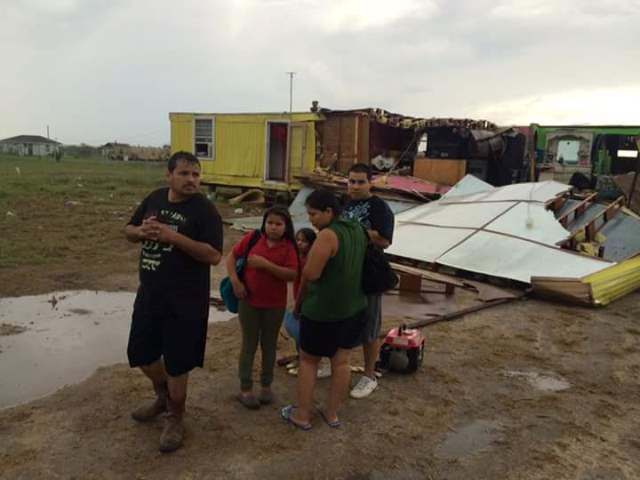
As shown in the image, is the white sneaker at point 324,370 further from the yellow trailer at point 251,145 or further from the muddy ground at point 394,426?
the yellow trailer at point 251,145

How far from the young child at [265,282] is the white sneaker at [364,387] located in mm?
743

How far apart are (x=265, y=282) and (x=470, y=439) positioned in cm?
166

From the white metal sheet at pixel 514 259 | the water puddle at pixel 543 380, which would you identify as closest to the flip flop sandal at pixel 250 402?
the water puddle at pixel 543 380

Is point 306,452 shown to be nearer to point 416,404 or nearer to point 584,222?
point 416,404

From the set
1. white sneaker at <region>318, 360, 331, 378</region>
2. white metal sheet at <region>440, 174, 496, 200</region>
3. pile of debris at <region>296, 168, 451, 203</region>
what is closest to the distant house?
pile of debris at <region>296, 168, 451, 203</region>

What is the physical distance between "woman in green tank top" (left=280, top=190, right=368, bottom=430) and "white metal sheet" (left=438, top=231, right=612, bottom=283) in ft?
15.6

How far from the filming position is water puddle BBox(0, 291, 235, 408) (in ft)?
13.7

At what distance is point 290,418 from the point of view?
3.57m

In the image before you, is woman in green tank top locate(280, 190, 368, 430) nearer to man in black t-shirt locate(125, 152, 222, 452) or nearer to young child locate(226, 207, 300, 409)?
young child locate(226, 207, 300, 409)

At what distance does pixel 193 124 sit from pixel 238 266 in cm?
1601

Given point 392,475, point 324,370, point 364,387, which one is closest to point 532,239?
point 324,370

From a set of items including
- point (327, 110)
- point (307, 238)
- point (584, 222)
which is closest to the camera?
point (307, 238)

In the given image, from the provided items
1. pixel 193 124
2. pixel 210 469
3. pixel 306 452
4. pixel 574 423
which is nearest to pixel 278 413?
pixel 306 452

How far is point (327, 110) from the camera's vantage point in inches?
632
